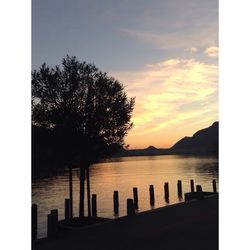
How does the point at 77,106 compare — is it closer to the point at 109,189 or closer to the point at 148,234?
the point at 148,234

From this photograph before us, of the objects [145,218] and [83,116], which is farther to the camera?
[83,116]

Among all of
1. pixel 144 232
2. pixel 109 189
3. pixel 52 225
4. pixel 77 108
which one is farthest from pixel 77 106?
pixel 109 189

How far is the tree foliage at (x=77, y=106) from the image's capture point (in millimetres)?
11469

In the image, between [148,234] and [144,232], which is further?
[144,232]

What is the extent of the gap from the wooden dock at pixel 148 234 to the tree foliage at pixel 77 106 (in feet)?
10.4

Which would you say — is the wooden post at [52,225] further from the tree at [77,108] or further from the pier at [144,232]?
the tree at [77,108]

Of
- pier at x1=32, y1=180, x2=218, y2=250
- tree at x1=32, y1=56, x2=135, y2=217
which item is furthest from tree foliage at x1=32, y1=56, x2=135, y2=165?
pier at x1=32, y1=180, x2=218, y2=250

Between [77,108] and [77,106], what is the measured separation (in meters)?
0.06

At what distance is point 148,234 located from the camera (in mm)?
6914
